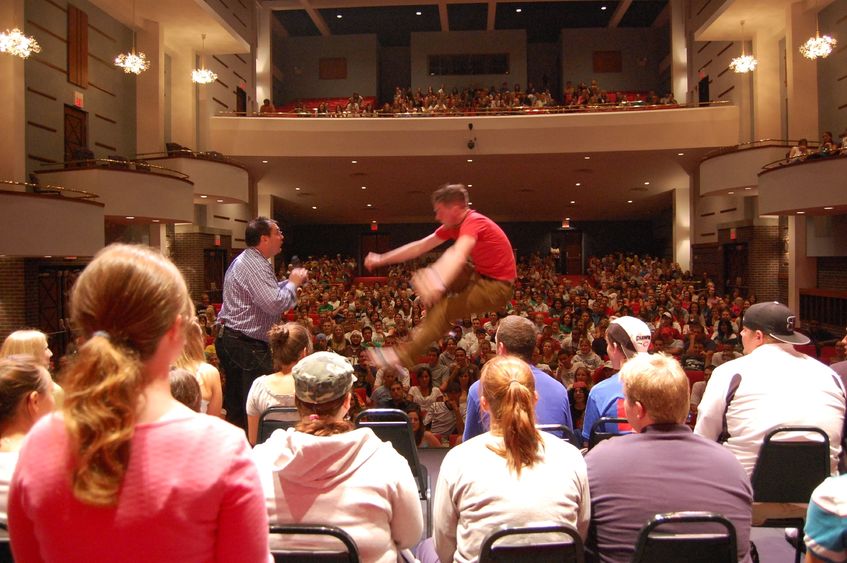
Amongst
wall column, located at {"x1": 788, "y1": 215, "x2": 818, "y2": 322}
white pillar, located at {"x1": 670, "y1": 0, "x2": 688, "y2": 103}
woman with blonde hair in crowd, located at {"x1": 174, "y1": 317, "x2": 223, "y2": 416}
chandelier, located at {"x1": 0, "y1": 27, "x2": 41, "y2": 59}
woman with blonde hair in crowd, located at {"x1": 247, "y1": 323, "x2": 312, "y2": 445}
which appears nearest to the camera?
woman with blonde hair in crowd, located at {"x1": 174, "y1": 317, "x2": 223, "y2": 416}

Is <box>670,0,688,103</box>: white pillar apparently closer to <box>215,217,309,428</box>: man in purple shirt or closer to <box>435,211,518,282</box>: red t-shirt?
<box>435,211,518,282</box>: red t-shirt

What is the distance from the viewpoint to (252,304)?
3.43 m

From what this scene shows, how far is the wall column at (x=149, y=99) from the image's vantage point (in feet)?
42.8

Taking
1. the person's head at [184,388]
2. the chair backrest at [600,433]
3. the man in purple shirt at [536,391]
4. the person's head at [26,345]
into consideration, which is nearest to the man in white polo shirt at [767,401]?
the chair backrest at [600,433]

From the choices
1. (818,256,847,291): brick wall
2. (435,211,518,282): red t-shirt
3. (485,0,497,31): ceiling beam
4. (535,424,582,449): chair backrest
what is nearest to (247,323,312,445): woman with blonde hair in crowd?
(435,211,518,282): red t-shirt

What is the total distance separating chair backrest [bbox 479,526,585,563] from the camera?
5.17 ft

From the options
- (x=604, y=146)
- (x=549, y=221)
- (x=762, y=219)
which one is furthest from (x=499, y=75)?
(x=762, y=219)

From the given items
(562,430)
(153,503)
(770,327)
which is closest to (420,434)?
(562,430)

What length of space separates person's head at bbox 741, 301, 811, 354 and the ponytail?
2.38 metres

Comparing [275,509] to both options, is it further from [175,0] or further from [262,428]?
[175,0]

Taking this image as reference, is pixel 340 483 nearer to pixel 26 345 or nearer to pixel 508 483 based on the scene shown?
pixel 508 483

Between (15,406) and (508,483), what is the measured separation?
4.29 feet

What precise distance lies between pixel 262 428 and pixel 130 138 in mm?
12139

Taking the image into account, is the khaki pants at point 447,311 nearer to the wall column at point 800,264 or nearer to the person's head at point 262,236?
the person's head at point 262,236
